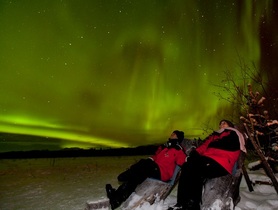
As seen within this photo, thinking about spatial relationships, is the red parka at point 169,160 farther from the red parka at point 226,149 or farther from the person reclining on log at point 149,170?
the red parka at point 226,149

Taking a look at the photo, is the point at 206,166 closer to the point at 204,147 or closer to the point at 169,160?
the point at 204,147

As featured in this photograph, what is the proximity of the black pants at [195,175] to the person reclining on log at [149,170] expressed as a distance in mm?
646

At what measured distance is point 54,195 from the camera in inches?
264

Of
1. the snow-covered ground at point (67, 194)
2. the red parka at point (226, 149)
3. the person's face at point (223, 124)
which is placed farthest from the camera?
the person's face at point (223, 124)

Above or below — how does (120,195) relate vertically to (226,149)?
below

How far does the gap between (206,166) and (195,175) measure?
11.8 inches

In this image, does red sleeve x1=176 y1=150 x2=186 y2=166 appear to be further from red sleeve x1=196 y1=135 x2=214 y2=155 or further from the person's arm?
the person's arm

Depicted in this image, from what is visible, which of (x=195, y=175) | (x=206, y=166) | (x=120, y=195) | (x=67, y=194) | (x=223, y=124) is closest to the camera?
(x=195, y=175)

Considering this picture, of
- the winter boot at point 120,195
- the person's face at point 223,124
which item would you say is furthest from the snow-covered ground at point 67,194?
the person's face at point 223,124

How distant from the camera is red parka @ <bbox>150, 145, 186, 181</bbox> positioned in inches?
226

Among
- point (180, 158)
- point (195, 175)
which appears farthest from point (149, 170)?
point (195, 175)

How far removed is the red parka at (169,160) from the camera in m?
5.73

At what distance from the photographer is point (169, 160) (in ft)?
18.9

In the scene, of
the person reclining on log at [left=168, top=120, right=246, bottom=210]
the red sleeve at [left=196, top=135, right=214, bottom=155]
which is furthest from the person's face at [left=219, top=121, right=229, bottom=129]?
the person reclining on log at [left=168, top=120, right=246, bottom=210]
